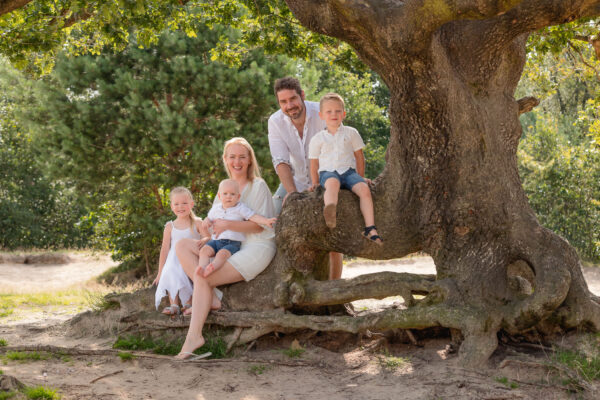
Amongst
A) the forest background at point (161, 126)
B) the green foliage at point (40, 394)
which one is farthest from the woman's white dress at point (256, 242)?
the forest background at point (161, 126)

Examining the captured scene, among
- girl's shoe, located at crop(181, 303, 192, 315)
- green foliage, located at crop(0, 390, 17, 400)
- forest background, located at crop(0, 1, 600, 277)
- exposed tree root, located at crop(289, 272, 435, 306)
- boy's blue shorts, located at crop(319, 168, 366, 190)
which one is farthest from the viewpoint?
forest background, located at crop(0, 1, 600, 277)

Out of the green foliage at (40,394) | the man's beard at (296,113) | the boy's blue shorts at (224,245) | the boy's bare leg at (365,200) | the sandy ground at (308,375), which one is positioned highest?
the man's beard at (296,113)

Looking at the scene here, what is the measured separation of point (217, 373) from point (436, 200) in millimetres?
2773

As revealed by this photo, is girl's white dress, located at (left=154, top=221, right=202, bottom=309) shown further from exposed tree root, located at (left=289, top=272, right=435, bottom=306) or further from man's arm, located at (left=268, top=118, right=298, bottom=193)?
man's arm, located at (left=268, top=118, right=298, bottom=193)

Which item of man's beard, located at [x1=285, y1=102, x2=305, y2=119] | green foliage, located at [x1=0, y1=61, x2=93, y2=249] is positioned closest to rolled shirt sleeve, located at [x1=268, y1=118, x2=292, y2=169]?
man's beard, located at [x1=285, y1=102, x2=305, y2=119]

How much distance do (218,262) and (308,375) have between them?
5.13ft

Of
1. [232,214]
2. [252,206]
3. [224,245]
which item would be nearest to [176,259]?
[224,245]

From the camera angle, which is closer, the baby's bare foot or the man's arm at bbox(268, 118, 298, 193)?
the baby's bare foot

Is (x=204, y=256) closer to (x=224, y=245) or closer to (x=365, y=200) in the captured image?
(x=224, y=245)

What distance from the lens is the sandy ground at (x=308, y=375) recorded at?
4676 millimetres

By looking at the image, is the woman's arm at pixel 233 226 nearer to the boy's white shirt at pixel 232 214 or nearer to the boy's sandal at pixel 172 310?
the boy's white shirt at pixel 232 214

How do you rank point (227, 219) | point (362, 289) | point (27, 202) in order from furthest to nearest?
point (27, 202) < point (227, 219) < point (362, 289)

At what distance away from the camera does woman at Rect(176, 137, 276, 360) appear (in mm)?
6020

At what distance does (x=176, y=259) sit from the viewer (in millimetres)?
6539
